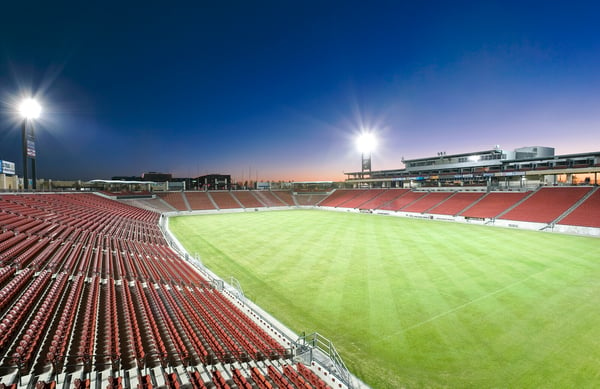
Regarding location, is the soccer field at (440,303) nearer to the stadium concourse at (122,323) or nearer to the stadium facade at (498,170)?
the stadium concourse at (122,323)

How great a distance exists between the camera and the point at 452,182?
5931 centimetres

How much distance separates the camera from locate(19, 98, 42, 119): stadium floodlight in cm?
3534

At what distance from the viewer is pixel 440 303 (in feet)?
43.5

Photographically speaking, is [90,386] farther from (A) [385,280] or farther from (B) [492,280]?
(B) [492,280]

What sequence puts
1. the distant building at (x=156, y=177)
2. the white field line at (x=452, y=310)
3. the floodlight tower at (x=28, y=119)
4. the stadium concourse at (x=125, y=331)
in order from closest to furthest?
the stadium concourse at (x=125, y=331) → the white field line at (x=452, y=310) → the floodlight tower at (x=28, y=119) → the distant building at (x=156, y=177)

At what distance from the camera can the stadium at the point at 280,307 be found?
7.26 m

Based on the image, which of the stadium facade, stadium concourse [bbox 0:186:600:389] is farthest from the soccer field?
Result: the stadium facade

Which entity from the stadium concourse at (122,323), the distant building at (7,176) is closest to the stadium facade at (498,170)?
the stadium concourse at (122,323)

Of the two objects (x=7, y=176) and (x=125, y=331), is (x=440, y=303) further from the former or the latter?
(x=7, y=176)

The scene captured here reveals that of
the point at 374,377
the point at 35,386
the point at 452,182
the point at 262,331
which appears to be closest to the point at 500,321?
the point at 374,377

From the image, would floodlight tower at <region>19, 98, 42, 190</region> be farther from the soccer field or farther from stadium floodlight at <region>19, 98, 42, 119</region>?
the soccer field

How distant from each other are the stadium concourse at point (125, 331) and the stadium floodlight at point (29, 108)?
100ft

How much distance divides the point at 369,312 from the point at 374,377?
4236 millimetres

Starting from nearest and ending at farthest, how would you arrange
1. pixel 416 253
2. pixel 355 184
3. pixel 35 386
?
pixel 35 386 → pixel 416 253 → pixel 355 184
